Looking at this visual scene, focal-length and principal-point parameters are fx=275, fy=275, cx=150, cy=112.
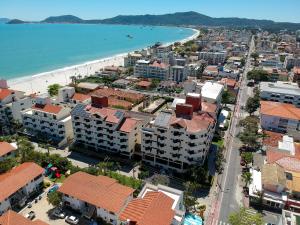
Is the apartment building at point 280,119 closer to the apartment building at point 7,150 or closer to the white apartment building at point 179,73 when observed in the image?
the white apartment building at point 179,73

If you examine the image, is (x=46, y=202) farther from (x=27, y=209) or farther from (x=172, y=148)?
(x=172, y=148)

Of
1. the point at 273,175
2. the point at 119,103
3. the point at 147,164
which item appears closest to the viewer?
the point at 273,175

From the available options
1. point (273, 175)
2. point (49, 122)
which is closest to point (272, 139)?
point (273, 175)

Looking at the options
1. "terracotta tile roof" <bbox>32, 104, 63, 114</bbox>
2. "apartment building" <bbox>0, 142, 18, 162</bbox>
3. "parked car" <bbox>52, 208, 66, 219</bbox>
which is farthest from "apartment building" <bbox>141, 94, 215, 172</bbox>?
"apartment building" <bbox>0, 142, 18, 162</bbox>

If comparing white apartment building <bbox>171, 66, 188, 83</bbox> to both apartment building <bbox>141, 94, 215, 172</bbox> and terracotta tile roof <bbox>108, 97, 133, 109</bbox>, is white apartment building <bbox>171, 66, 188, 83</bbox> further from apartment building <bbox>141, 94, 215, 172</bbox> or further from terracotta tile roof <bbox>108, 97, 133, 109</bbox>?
apartment building <bbox>141, 94, 215, 172</bbox>

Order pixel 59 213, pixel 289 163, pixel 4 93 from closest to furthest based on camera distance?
pixel 59 213 → pixel 289 163 → pixel 4 93

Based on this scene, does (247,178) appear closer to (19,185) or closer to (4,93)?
(19,185)

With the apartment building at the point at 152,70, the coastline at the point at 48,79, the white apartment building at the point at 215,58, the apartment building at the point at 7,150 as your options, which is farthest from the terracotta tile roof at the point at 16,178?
the white apartment building at the point at 215,58
